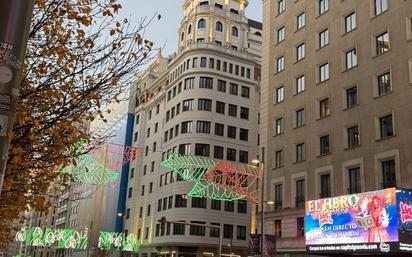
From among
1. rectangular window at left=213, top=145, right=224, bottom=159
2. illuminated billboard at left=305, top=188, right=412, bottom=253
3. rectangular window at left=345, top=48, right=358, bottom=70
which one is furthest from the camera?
rectangular window at left=213, top=145, right=224, bottom=159

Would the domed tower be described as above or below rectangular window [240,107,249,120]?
above

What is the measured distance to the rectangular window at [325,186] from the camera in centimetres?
3484

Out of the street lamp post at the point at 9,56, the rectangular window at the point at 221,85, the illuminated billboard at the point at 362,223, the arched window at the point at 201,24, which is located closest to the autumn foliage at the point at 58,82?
the street lamp post at the point at 9,56

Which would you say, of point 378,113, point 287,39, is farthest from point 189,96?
point 378,113

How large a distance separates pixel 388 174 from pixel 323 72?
10659 millimetres

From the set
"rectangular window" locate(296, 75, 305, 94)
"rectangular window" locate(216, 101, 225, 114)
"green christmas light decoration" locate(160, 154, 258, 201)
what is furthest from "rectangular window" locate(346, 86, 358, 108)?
"rectangular window" locate(216, 101, 225, 114)

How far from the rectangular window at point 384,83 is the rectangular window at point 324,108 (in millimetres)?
5002

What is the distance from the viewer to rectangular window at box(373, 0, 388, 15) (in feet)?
107

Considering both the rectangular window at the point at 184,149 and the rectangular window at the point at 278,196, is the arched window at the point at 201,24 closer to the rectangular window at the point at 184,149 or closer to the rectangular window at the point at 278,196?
the rectangular window at the point at 184,149

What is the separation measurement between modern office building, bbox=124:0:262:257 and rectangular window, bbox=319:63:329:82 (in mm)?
30864

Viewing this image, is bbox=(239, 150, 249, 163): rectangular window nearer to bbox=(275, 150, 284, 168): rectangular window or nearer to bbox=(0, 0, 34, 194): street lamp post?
bbox=(275, 150, 284, 168): rectangular window

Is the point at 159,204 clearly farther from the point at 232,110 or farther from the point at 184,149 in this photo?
the point at 232,110

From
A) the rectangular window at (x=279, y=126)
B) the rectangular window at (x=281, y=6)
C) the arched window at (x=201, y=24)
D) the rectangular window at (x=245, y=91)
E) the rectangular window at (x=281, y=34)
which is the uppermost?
the arched window at (x=201, y=24)

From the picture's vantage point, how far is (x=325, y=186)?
3519 centimetres
